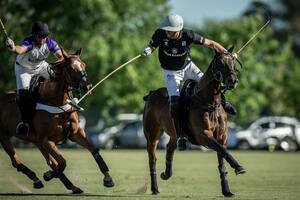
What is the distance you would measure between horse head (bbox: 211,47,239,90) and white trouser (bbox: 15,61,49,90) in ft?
10.8

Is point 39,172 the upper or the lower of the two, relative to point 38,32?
lower

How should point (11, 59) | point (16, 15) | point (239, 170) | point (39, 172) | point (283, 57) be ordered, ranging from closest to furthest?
point (239, 170) → point (39, 172) → point (11, 59) → point (16, 15) → point (283, 57)

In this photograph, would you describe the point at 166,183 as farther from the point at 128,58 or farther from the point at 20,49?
the point at 128,58

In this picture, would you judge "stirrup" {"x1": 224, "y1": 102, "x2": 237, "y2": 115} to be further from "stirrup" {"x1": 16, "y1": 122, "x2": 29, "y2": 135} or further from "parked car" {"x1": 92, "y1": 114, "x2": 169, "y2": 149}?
"parked car" {"x1": 92, "y1": 114, "x2": 169, "y2": 149}

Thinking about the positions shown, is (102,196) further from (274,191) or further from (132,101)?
(132,101)

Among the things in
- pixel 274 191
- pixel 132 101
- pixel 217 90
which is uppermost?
pixel 217 90

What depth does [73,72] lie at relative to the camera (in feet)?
51.7

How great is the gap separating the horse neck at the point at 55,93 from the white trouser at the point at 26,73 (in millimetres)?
616

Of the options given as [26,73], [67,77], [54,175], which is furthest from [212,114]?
[26,73]

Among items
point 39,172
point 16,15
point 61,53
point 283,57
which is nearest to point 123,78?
point 16,15

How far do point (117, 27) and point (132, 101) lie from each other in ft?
16.0

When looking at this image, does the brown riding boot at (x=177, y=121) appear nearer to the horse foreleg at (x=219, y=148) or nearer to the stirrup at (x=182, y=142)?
the stirrup at (x=182, y=142)

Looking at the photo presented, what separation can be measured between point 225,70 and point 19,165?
4.56 meters

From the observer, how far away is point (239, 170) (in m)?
14.7
